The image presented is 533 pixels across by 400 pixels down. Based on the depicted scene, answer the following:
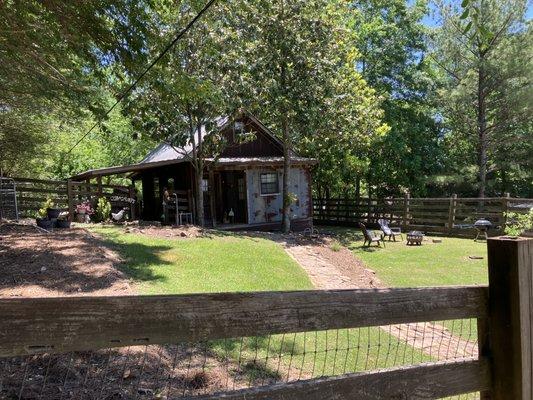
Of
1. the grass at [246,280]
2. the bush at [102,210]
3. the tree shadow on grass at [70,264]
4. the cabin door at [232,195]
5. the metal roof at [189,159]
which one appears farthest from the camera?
the cabin door at [232,195]

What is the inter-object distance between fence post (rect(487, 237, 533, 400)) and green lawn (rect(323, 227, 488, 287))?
863 centimetres

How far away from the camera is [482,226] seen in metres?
18.2

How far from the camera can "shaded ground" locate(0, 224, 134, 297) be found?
690cm

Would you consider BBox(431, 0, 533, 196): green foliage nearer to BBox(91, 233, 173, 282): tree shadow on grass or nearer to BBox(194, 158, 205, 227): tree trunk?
BBox(194, 158, 205, 227): tree trunk

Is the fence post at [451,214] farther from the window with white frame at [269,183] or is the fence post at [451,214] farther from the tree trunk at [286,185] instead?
the window with white frame at [269,183]

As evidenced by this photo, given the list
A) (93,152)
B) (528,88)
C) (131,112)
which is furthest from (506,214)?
(93,152)

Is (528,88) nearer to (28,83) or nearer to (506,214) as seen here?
(506,214)

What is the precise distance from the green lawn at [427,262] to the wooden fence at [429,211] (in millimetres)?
1509

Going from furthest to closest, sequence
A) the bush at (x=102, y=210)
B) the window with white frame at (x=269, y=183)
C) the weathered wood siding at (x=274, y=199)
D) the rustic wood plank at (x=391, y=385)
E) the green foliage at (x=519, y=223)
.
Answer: the window with white frame at (x=269, y=183) → the weathered wood siding at (x=274, y=199) → the bush at (x=102, y=210) → the green foliage at (x=519, y=223) → the rustic wood plank at (x=391, y=385)

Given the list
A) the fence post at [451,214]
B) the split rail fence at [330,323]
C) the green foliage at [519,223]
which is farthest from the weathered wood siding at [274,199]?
the split rail fence at [330,323]

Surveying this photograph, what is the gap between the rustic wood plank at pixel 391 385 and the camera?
A: 1.77 m

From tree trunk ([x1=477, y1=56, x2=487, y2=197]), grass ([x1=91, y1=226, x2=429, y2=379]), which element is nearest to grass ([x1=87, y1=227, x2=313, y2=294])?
grass ([x1=91, y1=226, x2=429, y2=379])

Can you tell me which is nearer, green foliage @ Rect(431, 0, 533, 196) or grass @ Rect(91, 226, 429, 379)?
grass @ Rect(91, 226, 429, 379)

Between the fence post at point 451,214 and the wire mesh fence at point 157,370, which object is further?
the fence post at point 451,214
